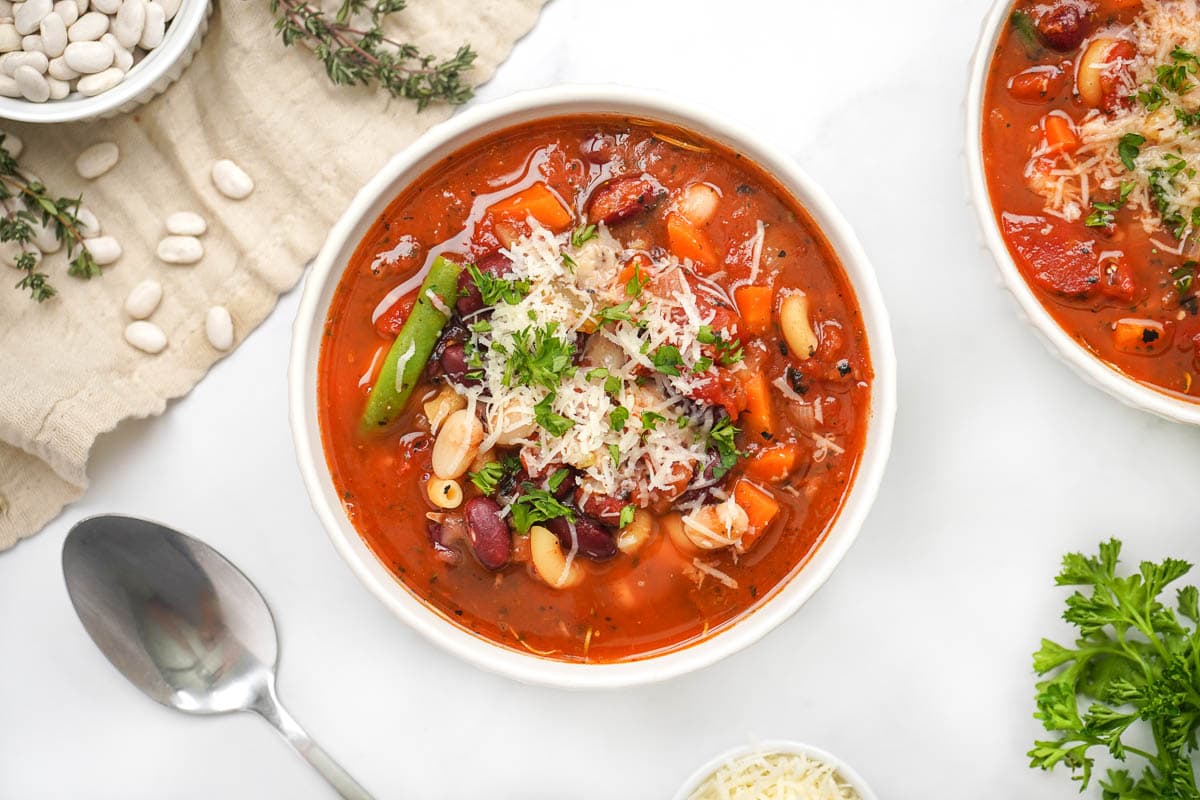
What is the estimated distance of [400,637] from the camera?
281 centimetres

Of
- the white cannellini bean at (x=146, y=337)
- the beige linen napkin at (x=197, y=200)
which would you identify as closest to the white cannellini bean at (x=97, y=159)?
the beige linen napkin at (x=197, y=200)

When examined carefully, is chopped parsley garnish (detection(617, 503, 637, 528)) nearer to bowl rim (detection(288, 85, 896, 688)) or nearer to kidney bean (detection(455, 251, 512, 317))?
bowl rim (detection(288, 85, 896, 688))

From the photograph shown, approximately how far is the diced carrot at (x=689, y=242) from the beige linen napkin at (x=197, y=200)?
813 mm

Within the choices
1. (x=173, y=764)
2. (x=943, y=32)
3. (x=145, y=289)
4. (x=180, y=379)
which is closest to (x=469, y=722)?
(x=173, y=764)

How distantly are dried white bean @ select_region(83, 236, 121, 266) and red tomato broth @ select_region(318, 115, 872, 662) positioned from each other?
859 mm

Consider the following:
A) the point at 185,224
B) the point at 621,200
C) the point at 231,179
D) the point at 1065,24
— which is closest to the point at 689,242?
the point at 621,200

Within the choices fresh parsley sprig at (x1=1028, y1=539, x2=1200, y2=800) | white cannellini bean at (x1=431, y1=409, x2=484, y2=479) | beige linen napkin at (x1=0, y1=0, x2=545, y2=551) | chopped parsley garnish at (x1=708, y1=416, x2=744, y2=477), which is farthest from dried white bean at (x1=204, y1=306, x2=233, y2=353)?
fresh parsley sprig at (x1=1028, y1=539, x2=1200, y2=800)

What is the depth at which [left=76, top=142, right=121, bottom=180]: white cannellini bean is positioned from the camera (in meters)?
2.76

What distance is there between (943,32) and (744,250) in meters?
0.97

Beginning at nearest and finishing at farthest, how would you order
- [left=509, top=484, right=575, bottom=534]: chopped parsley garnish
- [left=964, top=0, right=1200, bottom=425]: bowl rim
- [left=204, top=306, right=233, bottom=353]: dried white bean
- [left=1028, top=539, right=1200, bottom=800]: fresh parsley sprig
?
[left=509, top=484, right=575, bottom=534]: chopped parsley garnish
[left=964, top=0, right=1200, bottom=425]: bowl rim
[left=1028, top=539, right=1200, bottom=800]: fresh parsley sprig
[left=204, top=306, right=233, bottom=353]: dried white bean

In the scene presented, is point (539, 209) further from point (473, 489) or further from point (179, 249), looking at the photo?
point (179, 249)

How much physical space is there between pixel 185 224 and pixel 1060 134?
2259mm

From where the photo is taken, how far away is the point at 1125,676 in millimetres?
2689

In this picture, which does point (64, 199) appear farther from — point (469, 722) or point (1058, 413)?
point (1058, 413)
